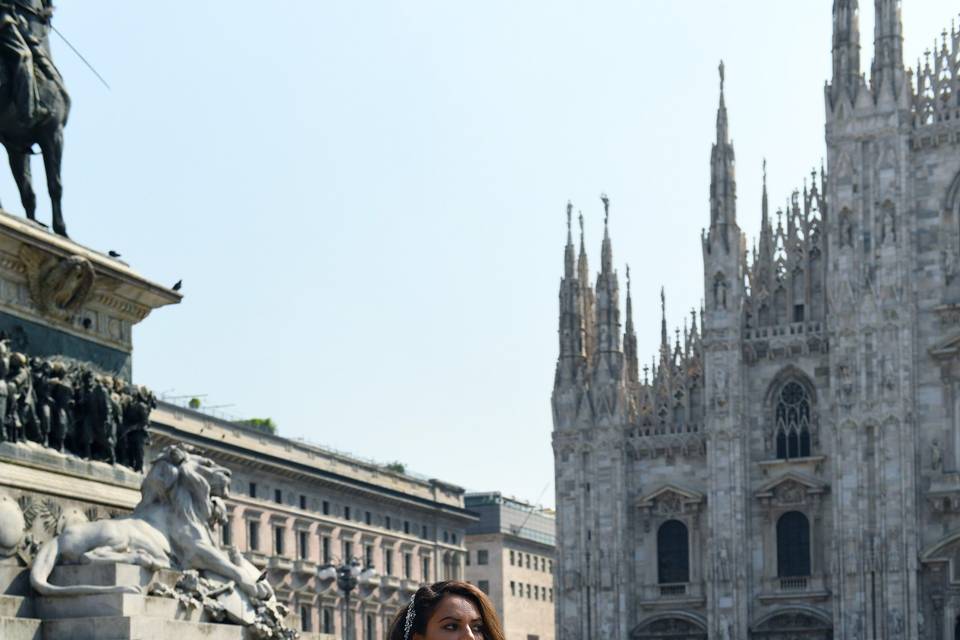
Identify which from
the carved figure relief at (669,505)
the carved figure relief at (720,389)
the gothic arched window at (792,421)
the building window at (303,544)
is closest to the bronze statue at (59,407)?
the carved figure relief at (720,389)

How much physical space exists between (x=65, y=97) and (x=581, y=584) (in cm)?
4307

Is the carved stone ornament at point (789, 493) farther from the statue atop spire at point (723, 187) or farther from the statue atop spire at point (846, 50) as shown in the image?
the statue atop spire at point (846, 50)

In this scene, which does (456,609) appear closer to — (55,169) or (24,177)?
(55,169)

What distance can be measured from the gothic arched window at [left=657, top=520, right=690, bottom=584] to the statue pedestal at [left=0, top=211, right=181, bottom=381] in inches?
1639

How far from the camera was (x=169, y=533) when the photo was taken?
11.3 m

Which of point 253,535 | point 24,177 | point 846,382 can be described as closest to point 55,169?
point 24,177

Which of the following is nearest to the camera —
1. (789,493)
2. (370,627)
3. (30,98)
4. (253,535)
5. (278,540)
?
(30,98)

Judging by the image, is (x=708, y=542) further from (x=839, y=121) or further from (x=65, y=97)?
(x=65, y=97)

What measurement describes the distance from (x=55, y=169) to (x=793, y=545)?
41618 millimetres

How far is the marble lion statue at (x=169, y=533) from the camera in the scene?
35.7 ft

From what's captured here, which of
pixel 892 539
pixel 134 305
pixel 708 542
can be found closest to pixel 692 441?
pixel 708 542

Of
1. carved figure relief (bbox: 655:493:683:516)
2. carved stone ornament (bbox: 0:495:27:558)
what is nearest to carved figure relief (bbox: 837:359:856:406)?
carved figure relief (bbox: 655:493:683:516)

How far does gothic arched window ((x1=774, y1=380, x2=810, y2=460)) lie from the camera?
170 ft

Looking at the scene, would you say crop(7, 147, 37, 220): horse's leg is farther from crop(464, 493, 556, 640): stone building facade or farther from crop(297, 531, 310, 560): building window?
crop(464, 493, 556, 640): stone building facade
